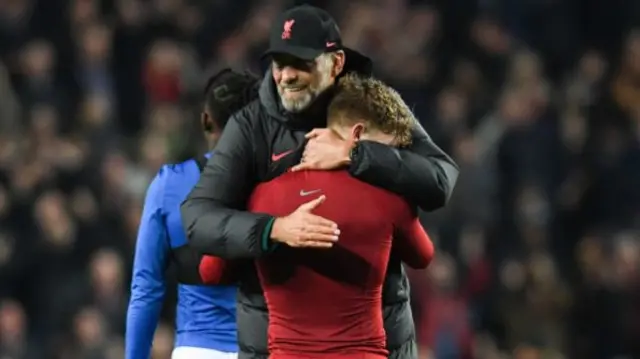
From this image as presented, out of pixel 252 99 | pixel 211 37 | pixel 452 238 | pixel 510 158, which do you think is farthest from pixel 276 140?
pixel 211 37

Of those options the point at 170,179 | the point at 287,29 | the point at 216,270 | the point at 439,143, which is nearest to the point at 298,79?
the point at 287,29

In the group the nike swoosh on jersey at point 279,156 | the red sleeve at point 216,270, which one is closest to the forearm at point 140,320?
the red sleeve at point 216,270

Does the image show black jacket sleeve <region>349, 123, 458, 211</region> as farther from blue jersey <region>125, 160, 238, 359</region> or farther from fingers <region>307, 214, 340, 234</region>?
blue jersey <region>125, 160, 238, 359</region>

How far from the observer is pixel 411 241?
477 centimetres

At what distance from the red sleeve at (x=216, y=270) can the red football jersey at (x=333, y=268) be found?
0.18 m

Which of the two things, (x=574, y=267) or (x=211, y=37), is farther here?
(x=211, y=37)

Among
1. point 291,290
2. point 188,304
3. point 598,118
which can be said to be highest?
point 291,290

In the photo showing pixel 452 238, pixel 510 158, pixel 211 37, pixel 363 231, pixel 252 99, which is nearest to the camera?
pixel 363 231

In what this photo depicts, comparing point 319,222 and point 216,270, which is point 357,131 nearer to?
point 319,222

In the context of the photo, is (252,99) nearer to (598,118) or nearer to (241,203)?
(241,203)

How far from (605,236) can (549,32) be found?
2.51 m

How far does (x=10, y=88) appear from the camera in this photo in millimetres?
11594

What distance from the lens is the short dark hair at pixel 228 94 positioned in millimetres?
5434

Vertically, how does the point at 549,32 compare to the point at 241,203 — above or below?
below
